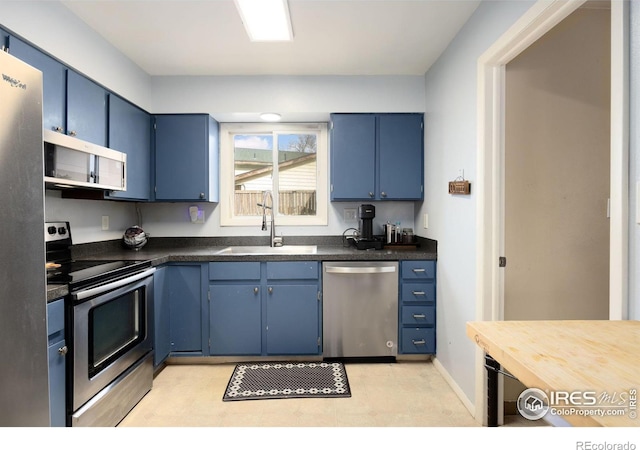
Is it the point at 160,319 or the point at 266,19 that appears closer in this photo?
the point at 266,19

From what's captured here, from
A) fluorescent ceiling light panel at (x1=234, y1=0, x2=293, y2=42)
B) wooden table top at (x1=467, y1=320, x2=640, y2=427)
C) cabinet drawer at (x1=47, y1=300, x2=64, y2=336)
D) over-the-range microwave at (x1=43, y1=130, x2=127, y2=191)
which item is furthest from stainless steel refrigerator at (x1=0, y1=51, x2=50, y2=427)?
wooden table top at (x1=467, y1=320, x2=640, y2=427)

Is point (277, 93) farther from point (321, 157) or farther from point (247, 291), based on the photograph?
point (247, 291)

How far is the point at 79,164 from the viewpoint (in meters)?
1.85

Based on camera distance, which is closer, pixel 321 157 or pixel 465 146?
pixel 465 146

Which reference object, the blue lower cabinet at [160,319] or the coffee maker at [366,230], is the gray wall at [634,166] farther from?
the blue lower cabinet at [160,319]

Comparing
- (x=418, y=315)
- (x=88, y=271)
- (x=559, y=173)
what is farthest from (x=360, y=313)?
(x=88, y=271)

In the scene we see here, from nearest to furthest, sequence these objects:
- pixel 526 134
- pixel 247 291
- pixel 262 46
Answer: pixel 526 134, pixel 262 46, pixel 247 291

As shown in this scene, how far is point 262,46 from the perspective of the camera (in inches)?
100

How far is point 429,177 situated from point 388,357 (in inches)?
60.6

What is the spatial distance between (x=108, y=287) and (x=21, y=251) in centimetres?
83

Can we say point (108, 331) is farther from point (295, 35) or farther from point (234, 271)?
point (295, 35)

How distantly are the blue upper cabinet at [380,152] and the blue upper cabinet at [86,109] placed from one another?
1751mm

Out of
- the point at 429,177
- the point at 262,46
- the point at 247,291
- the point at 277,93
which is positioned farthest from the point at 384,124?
the point at 247,291

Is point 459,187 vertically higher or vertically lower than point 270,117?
lower
